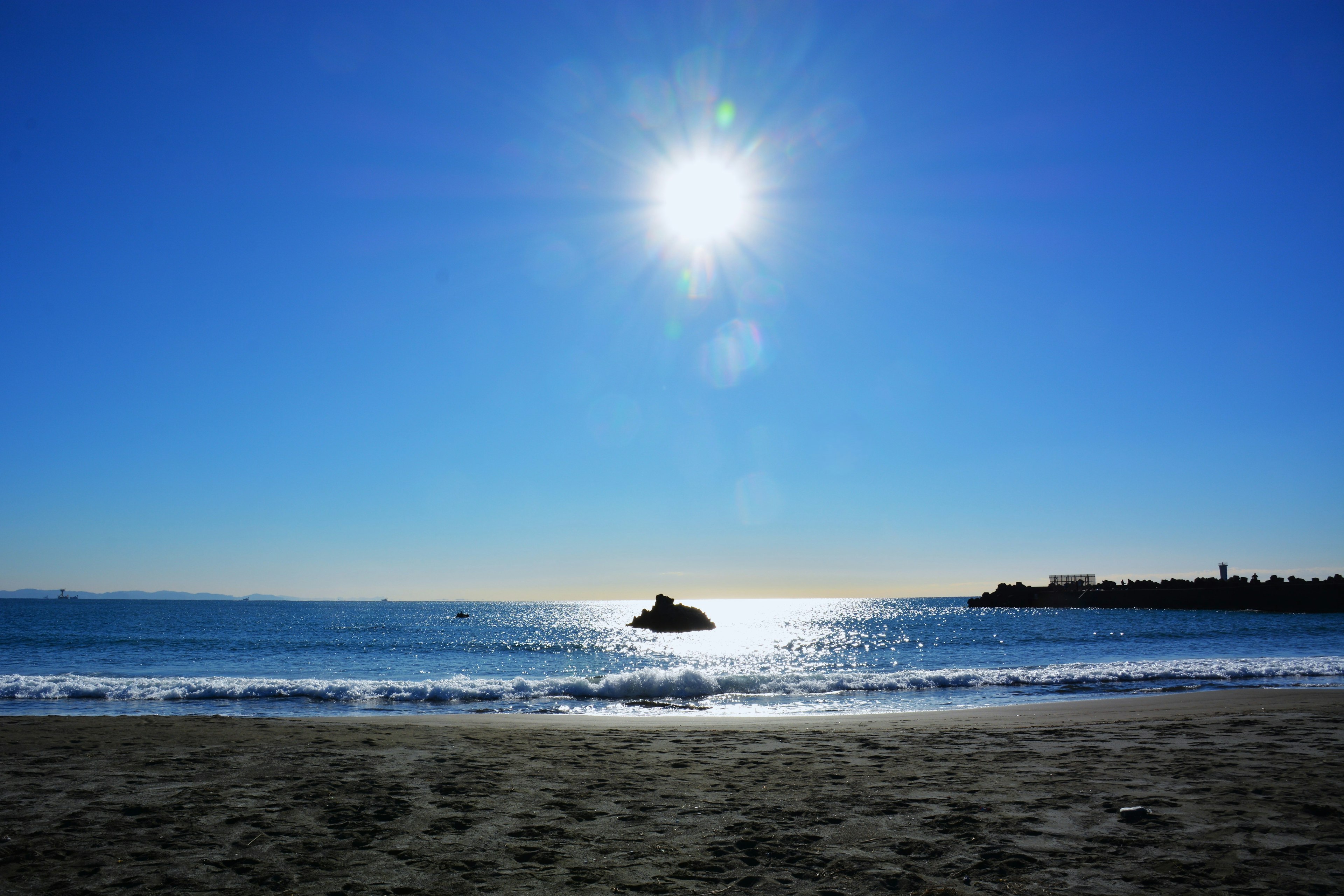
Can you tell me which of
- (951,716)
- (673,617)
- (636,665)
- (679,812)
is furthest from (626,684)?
(673,617)

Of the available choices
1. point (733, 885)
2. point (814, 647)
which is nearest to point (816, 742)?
point (733, 885)

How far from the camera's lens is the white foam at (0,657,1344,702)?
2341cm

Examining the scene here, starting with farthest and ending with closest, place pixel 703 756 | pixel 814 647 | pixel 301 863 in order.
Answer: pixel 814 647
pixel 703 756
pixel 301 863

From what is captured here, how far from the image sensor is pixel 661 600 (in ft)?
285

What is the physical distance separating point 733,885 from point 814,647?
58.5m

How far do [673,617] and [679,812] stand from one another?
264 ft

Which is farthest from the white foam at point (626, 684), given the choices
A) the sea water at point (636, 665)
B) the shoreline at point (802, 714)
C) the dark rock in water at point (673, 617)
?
the dark rock in water at point (673, 617)

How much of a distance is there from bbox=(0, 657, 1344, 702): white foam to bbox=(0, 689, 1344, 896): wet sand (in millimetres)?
10625

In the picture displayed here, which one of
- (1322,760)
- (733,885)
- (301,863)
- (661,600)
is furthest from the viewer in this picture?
(661,600)

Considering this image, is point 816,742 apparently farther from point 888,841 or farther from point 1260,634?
point 1260,634

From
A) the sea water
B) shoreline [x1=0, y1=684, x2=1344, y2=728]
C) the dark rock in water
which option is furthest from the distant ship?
shoreline [x1=0, y1=684, x2=1344, y2=728]

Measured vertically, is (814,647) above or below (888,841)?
below

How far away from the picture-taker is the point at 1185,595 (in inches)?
4594

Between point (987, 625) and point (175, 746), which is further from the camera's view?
point (987, 625)
